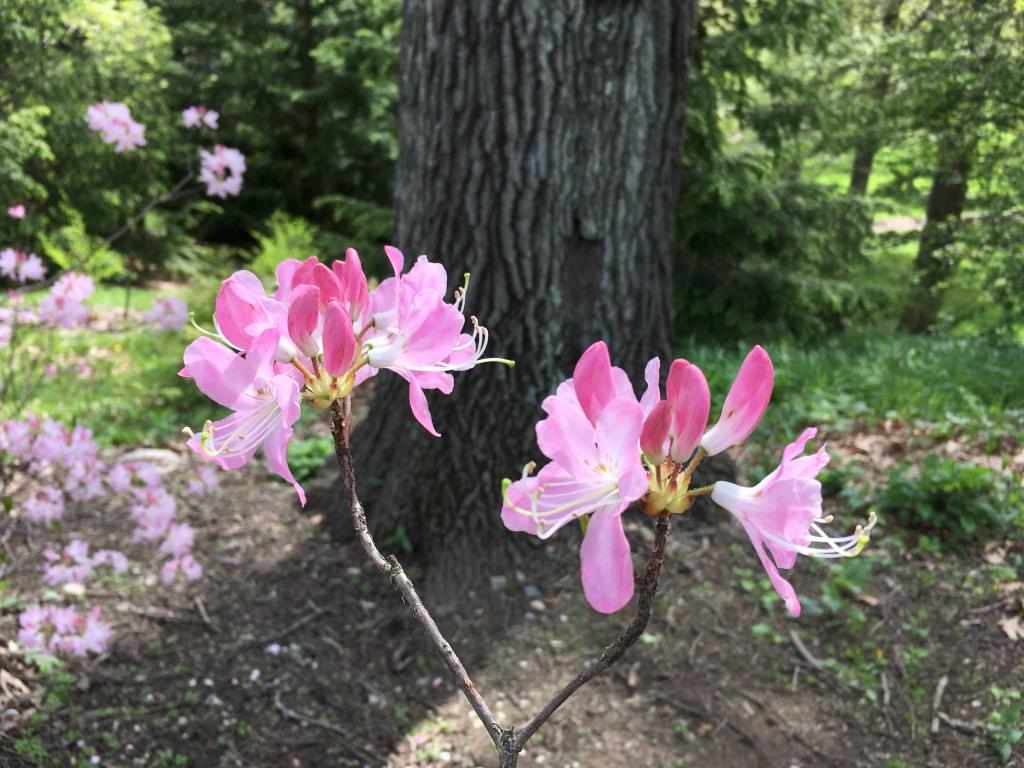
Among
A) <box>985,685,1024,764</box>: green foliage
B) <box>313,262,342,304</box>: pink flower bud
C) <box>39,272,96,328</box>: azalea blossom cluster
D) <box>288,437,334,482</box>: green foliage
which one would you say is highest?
<box>313,262,342,304</box>: pink flower bud

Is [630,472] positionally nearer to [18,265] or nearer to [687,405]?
[687,405]

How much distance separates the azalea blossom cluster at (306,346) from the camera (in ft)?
2.36

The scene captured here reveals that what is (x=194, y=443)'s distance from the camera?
0.72 m

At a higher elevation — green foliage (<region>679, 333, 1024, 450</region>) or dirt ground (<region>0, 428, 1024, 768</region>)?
green foliage (<region>679, 333, 1024, 450</region>)

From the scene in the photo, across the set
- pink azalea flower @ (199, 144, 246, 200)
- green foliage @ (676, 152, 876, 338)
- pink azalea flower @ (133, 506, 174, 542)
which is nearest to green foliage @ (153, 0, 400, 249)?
green foliage @ (676, 152, 876, 338)

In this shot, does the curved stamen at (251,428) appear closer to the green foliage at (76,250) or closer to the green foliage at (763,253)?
the green foliage at (763,253)

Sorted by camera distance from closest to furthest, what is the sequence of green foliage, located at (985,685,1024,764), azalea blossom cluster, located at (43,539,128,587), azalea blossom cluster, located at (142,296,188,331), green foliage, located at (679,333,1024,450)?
green foliage, located at (985,685,1024,764) < azalea blossom cluster, located at (43,539,128,587) < green foliage, located at (679,333,1024,450) < azalea blossom cluster, located at (142,296,188,331)

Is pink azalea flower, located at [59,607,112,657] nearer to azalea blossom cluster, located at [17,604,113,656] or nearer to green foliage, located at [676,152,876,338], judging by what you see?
azalea blossom cluster, located at [17,604,113,656]

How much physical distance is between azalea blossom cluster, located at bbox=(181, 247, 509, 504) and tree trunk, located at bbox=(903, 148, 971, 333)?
569cm

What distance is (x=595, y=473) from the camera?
0.68 meters

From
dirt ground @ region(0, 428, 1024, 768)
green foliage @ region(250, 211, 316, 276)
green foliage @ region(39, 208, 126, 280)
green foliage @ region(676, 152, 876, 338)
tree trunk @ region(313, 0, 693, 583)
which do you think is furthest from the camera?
green foliage @ region(250, 211, 316, 276)

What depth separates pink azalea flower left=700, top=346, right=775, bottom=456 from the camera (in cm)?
71

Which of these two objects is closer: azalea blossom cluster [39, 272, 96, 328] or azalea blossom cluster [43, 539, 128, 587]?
azalea blossom cluster [43, 539, 128, 587]

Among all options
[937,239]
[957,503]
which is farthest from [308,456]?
[937,239]
